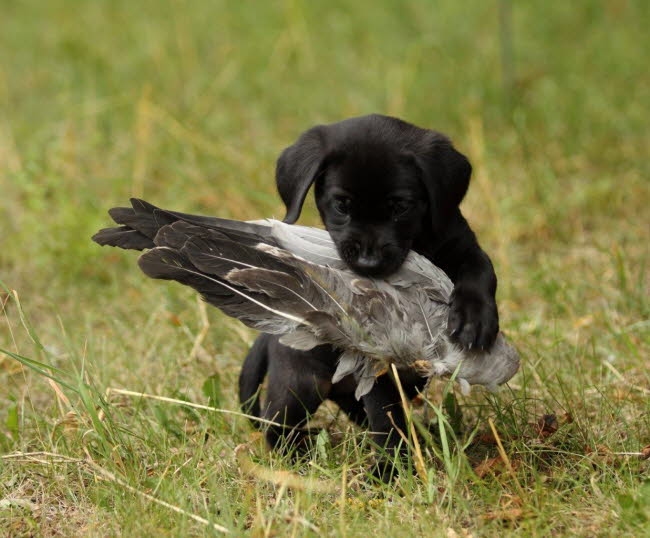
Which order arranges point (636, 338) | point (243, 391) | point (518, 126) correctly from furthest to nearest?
point (518, 126) < point (636, 338) < point (243, 391)

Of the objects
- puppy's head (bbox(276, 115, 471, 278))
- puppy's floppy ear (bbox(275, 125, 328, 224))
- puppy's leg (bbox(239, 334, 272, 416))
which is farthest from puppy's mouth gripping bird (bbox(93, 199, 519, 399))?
puppy's leg (bbox(239, 334, 272, 416))

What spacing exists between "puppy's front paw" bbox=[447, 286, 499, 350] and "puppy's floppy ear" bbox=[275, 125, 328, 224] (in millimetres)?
604

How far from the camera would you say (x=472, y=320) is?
289 cm

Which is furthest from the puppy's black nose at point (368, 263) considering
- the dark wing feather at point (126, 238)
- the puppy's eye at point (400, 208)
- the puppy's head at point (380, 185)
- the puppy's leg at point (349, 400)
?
the dark wing feather at point (126, 238)

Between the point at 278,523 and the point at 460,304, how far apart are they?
2.76ft

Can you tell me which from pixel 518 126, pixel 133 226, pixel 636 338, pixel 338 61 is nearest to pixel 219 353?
pixel 133 226

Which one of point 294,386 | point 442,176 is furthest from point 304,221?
point 442,176

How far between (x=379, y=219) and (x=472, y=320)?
452 millimetres

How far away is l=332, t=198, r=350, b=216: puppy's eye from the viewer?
3.13 meters

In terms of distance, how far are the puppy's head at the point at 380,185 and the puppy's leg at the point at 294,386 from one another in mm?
382

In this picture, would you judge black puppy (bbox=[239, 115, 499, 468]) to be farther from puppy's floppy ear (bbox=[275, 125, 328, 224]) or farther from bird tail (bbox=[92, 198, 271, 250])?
bird tail (bbox=[92, 198, 271, 250])

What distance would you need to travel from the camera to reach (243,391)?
3660 millimetres

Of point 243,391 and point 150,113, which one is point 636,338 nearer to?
point 243,391

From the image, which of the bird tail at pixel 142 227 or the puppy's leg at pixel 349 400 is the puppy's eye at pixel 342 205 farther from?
the puppy's leg at pixel 349 400
